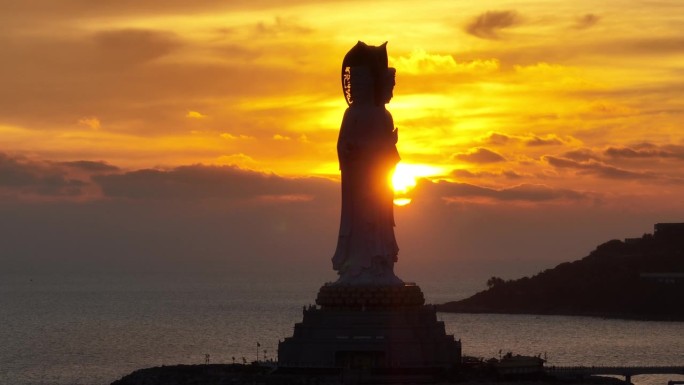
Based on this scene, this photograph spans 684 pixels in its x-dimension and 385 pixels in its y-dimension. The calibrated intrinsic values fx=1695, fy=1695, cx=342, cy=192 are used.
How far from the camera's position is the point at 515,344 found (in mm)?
100188

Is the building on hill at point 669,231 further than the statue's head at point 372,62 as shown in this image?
Yes

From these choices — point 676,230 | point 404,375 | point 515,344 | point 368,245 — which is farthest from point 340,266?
point 676,230

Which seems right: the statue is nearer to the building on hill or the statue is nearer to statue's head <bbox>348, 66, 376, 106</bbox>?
statue's head <bbox>348, 66, 376, 106</bbox>

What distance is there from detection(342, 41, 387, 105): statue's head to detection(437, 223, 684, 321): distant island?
72.7 metres

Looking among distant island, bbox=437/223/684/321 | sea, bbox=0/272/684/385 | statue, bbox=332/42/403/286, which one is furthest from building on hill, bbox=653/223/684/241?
statue, bbox=332/42/403/286

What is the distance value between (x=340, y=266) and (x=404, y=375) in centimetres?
671

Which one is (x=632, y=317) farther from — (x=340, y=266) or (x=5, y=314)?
(x=340, y=266)

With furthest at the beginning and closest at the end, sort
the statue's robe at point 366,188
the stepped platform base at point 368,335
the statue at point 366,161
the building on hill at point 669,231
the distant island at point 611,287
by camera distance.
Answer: the building on hill at point 669,231, the distant island at point 611,287, the statue at point 366,161, the statue's robe at point 366,188, the stepped platform base at point 368,335

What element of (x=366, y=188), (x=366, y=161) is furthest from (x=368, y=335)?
(x=366, y=161)

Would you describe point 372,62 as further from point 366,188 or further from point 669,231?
point 669,231

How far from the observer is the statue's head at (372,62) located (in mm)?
64750

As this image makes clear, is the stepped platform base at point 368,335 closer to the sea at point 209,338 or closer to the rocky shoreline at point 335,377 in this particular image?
the rocky shoreline at point 335,377

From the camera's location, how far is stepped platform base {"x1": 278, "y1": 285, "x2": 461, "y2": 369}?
60.5m

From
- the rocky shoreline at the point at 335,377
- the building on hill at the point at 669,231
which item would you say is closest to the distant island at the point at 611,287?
the building on hill at the point at 669,231
